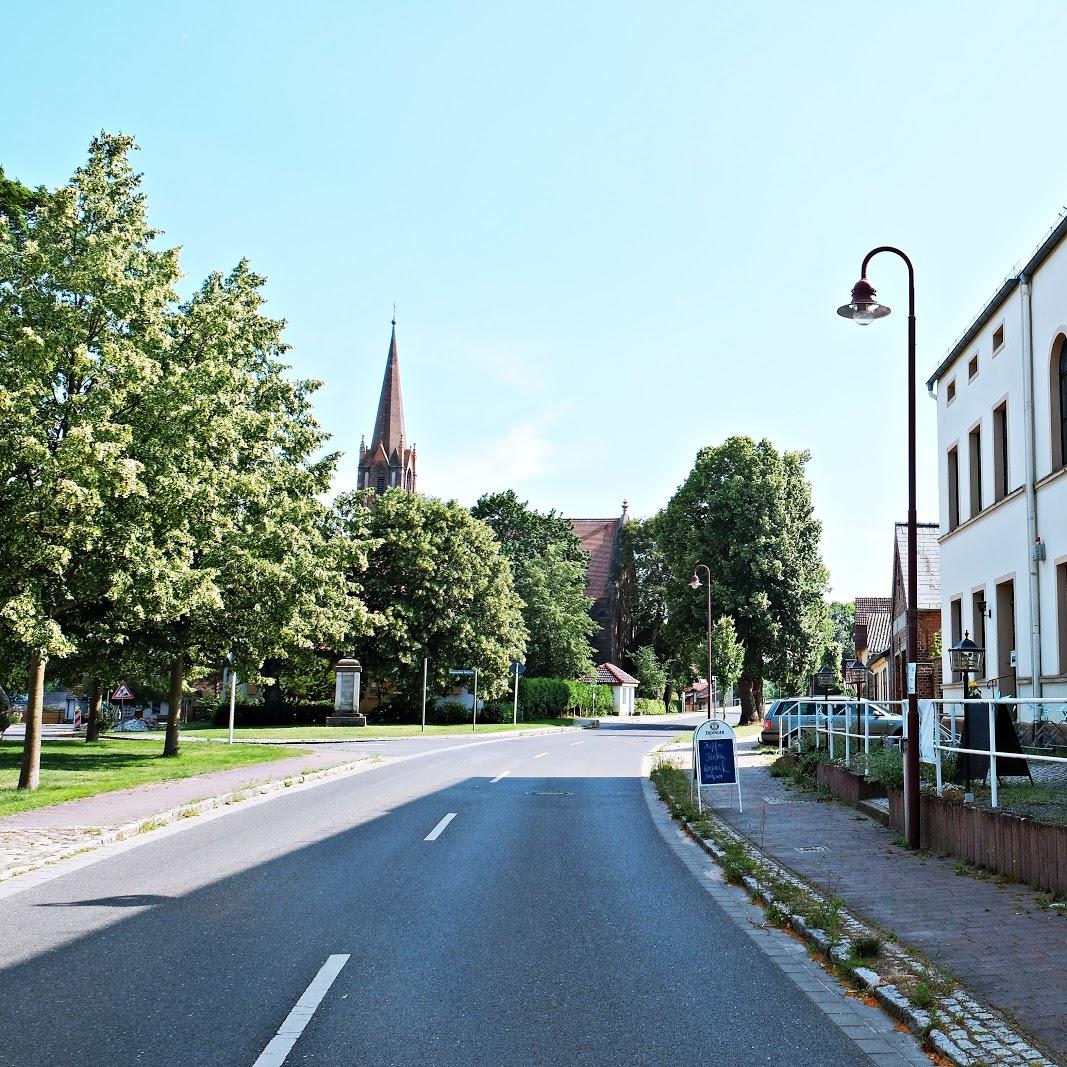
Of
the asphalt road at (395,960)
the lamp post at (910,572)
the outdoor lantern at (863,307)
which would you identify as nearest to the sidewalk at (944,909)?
the lamp post at (910,572)

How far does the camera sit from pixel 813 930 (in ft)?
25.2

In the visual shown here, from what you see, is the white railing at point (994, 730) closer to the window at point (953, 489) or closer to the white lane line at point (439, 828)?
the white lane line at point (439, 828)

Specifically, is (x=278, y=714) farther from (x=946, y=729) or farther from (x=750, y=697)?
(x=946, y=729)

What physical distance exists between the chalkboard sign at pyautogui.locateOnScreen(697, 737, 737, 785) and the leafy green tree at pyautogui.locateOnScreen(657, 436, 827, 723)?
4027 centimetres

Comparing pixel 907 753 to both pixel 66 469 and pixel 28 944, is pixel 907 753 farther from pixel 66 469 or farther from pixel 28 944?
pixel 66 469

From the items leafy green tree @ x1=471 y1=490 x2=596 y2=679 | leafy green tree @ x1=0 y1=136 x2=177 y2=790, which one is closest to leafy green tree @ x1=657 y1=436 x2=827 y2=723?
leafy green tree @ x1=471 y1=490 x2=596 y2=679

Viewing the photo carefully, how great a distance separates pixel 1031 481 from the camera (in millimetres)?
19188

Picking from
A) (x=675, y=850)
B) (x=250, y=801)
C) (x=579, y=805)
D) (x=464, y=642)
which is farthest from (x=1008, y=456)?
(x=464, y=642)

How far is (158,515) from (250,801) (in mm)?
4739

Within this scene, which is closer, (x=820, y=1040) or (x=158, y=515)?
(x=820, y=1040)

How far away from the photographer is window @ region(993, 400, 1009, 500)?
2170cm

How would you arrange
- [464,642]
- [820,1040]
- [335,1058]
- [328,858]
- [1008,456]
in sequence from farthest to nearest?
[464,642] < [1008,456] < [328,858] < [820,1040] < [335,1058]

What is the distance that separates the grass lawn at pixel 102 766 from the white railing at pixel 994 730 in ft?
38.1

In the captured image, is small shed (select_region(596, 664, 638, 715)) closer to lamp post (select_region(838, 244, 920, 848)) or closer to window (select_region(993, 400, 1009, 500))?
window (select_region(993, 400, 1009, 500))
